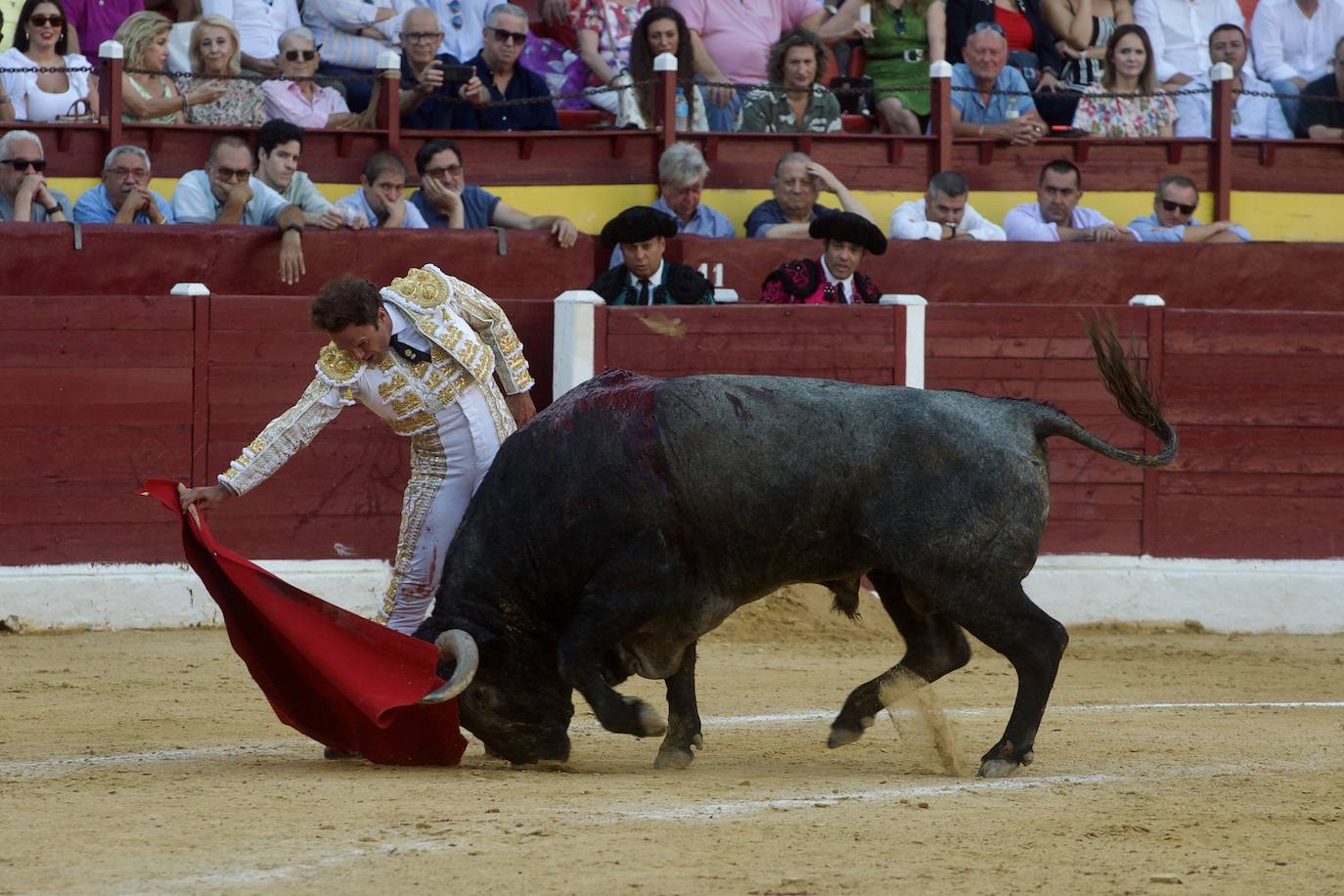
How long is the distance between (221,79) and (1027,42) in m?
4.35

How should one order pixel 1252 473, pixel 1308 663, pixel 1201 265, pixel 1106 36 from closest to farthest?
pixel 1308 663 → pixel 1252 473 → pixel 1201 265 → pixel 1106 36

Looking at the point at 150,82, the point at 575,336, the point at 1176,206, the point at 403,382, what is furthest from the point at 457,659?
the point at 1176,206

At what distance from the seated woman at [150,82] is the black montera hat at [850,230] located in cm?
268

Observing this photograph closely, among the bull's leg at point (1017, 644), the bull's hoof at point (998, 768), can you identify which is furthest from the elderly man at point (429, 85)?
the bull's hoof at point (998, 768)

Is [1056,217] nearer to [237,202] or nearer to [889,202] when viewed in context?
[889,202]

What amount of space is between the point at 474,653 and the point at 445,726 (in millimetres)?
236

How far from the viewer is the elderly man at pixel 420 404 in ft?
17.5

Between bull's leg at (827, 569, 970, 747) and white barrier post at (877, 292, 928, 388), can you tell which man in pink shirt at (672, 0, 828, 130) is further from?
bull's leg at (827, 569, 970, 747)

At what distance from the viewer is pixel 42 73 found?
8.57 m

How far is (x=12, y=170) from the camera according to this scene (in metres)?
8.02

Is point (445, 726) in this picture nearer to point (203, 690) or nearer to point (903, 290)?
point (203, 690)

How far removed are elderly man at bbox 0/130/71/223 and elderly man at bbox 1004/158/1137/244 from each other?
4.32 metres

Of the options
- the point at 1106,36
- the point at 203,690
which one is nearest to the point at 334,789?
the point at 203,690

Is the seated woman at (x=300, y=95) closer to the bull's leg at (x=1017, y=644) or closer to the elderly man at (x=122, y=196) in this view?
the elderly man at (x=122, y=196)
